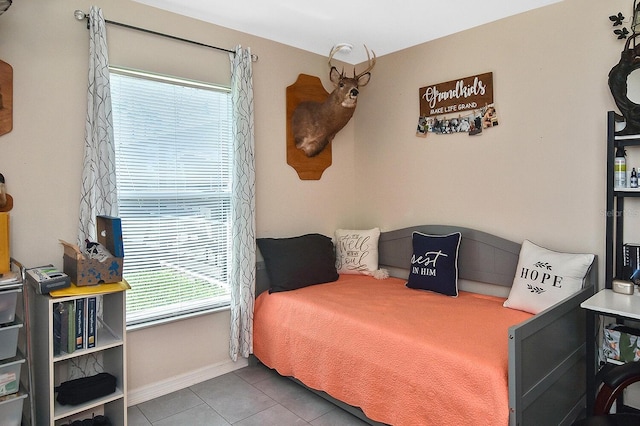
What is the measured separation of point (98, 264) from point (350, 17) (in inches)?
85.2

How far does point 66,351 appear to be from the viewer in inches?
81.0

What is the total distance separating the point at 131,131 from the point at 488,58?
2422 mm

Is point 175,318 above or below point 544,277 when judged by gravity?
below

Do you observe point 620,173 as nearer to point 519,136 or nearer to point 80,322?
point 519,136

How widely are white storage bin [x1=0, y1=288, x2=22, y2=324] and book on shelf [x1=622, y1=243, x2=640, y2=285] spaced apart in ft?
9.99

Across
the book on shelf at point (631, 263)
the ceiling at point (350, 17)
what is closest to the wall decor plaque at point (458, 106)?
the ceiling at point (350, 17)

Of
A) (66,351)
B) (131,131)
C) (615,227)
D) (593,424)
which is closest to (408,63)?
(615,227)

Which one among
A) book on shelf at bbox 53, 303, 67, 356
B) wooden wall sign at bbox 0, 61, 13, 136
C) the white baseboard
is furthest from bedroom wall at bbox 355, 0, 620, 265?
wooden wall sign at bbox 0, 61, 13, 136

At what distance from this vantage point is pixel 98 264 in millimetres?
2119

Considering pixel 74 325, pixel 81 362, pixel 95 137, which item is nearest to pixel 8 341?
pixel 74 325

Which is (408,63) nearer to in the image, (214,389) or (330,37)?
(330,37)

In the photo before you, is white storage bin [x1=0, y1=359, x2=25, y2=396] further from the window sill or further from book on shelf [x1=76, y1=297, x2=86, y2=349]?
the window sill

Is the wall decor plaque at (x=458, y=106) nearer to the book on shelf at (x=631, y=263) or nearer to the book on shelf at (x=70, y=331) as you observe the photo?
the book on shelf at (x=631, y=263)

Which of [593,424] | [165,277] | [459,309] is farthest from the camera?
[165,277]
